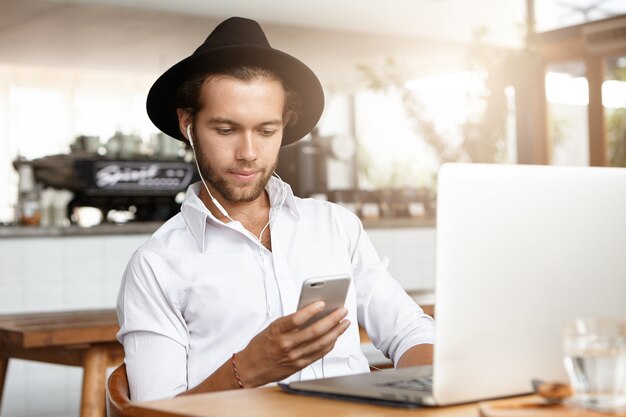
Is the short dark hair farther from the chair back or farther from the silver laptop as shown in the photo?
the silver laptop

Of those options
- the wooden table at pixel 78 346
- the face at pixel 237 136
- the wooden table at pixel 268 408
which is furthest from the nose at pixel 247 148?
the wooden table at pixel 78 346

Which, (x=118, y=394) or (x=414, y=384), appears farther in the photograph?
(x=118, y=394)

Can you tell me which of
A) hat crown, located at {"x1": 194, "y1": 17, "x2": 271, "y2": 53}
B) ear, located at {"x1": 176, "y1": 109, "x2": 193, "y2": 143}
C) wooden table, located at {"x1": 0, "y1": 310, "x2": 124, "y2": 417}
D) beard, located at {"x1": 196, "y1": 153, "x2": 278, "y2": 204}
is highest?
hat crown, located at {"x1": 194, "y1": 17, "x2": 271, "y2": 53}

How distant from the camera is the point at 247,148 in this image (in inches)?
69.6

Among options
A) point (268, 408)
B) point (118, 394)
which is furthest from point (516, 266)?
point (118, 394)

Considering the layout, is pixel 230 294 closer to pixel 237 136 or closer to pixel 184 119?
pixel 237 136

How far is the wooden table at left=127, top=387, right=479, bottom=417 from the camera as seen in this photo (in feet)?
Answer: 3.62

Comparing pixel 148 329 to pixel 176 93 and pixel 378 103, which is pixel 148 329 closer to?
pixel 176 93

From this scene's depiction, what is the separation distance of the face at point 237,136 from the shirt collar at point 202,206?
52 mm

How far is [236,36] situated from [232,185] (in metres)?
0.32

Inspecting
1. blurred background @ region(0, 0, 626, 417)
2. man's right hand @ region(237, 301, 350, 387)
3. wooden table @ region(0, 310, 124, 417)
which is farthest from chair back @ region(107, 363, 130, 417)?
blurred background @ region(0, 0, 626, 417)

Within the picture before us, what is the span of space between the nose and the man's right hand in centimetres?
42

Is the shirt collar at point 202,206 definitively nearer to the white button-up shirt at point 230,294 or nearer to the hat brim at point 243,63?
the white button-up shirt at point 230,294

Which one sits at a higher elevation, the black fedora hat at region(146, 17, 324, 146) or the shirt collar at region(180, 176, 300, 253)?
the black fedora hat at region(146, 17, 324, 146)
